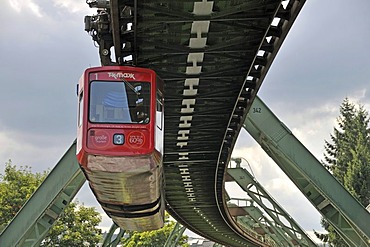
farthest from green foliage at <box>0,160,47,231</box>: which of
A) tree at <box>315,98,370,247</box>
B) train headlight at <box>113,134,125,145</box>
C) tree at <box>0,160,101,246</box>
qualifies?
train headlight at <box>113,134,125,145</box>

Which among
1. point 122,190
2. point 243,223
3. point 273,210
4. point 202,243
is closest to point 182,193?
point 273,210

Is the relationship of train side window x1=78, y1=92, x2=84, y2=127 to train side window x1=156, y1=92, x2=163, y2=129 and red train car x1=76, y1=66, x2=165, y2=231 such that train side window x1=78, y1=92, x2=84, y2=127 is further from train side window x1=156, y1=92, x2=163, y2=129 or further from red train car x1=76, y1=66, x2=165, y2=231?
train side window x1=156, y1=92, x2=163, y2=129

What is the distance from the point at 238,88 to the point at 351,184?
4059 centimetres

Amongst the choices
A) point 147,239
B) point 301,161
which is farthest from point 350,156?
point 301,161

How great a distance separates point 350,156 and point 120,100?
174 ft

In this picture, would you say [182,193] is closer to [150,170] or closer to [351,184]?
[150,170]

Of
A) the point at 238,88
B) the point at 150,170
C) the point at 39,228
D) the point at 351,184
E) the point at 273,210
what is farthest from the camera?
the point at 351,184

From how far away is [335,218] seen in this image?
2162cm

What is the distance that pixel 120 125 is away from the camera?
12656 mm

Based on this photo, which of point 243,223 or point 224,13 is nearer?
point 224,13

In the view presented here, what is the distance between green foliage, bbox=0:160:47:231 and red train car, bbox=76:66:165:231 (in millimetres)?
35099

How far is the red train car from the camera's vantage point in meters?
12.5

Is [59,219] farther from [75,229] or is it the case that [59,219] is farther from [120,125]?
[120,125]

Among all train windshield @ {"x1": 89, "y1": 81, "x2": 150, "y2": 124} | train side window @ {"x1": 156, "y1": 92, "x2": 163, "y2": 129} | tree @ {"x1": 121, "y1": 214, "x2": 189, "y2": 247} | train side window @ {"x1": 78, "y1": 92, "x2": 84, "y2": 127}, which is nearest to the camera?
train windshield @ {"x1": 89, "y1": 81, "x2": 150, "y2": 124}
